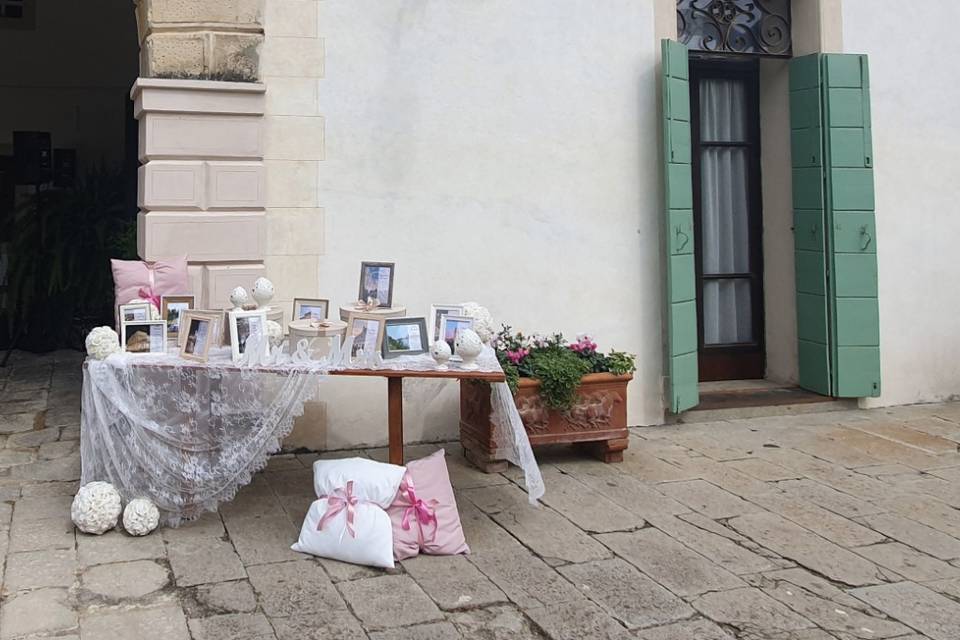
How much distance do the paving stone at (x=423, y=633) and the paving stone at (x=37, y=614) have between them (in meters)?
1.01

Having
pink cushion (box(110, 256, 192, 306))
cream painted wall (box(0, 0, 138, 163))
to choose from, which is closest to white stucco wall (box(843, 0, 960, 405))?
pink cushion (box(110, 256, 192, 306))

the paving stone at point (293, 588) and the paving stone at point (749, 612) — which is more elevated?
the paving stone at point (293, 588)

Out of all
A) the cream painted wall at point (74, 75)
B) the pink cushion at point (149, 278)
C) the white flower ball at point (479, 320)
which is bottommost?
the white flower ball at point (479, 320)

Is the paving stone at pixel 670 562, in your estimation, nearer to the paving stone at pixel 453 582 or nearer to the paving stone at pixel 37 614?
the paving stone at pixel 453 582

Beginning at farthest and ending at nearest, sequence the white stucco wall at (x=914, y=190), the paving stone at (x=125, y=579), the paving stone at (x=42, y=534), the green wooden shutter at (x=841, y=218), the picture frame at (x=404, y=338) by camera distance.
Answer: the white stucco wall at (x=914, y=190), the green wooden shutter at (x=841, y=218), the picture frame at (x=404, y=338), the paving stone at (x=42, y=534), the paving stone at (x=125, y=579)

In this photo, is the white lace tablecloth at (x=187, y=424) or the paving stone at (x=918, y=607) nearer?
the paving stone at (x=918, y=607)

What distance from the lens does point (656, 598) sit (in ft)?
10.8

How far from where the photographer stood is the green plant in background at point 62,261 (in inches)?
322

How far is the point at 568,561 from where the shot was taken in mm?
3637

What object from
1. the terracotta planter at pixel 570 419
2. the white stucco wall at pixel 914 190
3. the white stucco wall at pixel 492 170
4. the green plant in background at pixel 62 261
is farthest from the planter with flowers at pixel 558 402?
the green plant in background at pixel 62 261

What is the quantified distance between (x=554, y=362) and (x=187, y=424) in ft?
6.34

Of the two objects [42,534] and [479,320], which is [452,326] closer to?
[479,320]

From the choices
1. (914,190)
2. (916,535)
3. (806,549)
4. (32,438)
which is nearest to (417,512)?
(806,549)

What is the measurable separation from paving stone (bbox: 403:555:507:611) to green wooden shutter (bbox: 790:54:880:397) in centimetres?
351
